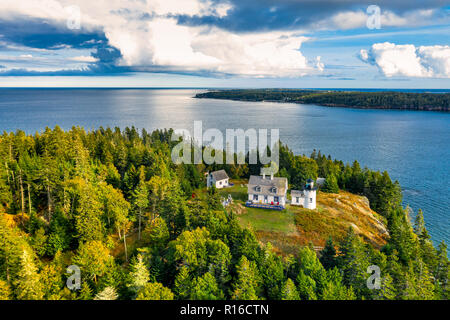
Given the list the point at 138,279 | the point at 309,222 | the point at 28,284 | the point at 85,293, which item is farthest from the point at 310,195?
the point at 28,284

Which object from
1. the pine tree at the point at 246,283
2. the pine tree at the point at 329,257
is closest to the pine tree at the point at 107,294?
the pine tree at the point at 246,283

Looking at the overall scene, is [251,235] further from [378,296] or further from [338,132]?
[338,132]

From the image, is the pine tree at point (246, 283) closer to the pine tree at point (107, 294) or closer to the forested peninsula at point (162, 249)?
the forested peninsula at point (162, 249)

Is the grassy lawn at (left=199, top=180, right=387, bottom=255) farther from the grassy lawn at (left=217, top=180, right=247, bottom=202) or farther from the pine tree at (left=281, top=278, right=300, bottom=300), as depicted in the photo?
the pine tree at (left=281, top=278, right=300, bottom=300)

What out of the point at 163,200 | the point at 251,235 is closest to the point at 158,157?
the point at 163,200

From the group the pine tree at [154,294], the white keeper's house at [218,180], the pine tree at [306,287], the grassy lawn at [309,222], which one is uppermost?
the white keeper's house at [218,180]

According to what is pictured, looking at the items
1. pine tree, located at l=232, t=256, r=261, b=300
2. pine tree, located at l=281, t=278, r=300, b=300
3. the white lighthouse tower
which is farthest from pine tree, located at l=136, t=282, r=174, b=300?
the white lighthouse tower
